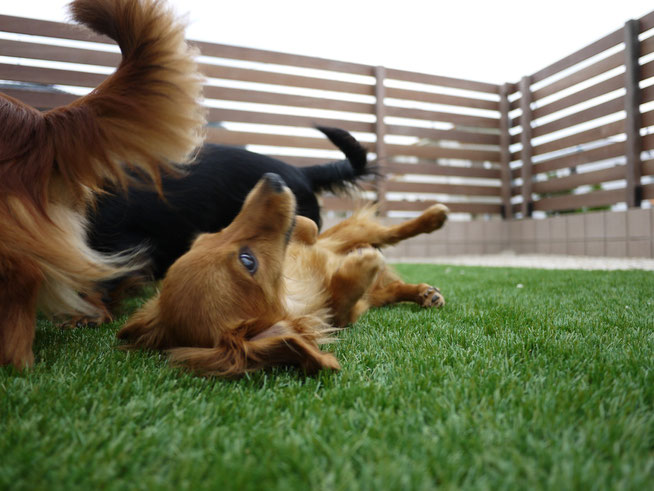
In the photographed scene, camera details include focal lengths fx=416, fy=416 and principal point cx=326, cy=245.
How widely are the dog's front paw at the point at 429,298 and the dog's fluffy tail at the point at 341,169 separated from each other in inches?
31.9

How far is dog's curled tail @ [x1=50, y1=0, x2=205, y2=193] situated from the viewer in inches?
48.2

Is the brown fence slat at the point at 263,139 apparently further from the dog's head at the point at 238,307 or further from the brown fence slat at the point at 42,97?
the dog's head at the point at 238,307

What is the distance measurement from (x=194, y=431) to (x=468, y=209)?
22.5 feet

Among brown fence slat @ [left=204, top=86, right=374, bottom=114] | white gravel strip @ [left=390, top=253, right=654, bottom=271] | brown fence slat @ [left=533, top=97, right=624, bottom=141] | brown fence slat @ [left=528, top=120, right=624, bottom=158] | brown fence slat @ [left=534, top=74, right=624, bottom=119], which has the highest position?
brown fence slat @ [left=204, top=86, right=374, bottom=114]

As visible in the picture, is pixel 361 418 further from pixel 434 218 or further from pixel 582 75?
pixel 582 75

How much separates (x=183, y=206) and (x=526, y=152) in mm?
6325

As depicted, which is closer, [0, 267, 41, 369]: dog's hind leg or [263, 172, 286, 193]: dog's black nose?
[0, 267, 41, 369]: dog's hind leg

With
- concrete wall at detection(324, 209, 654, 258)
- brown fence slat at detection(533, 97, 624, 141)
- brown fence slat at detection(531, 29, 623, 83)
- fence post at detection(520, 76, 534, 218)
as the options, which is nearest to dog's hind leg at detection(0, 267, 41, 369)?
concrete wall at detection(324, 209, 654, 258)

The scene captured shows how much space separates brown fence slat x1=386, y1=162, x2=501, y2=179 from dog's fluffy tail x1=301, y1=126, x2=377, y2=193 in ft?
14.0

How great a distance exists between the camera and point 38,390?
87 cm

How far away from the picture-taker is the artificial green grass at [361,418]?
564 mm

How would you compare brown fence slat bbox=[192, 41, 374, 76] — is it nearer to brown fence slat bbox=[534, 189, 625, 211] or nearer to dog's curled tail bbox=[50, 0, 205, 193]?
brown fence slat bbox=[534, 189, 625, 211]

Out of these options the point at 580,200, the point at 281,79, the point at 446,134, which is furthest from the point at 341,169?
the point at 446,134

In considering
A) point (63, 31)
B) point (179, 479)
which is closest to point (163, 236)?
point (179, 479)
